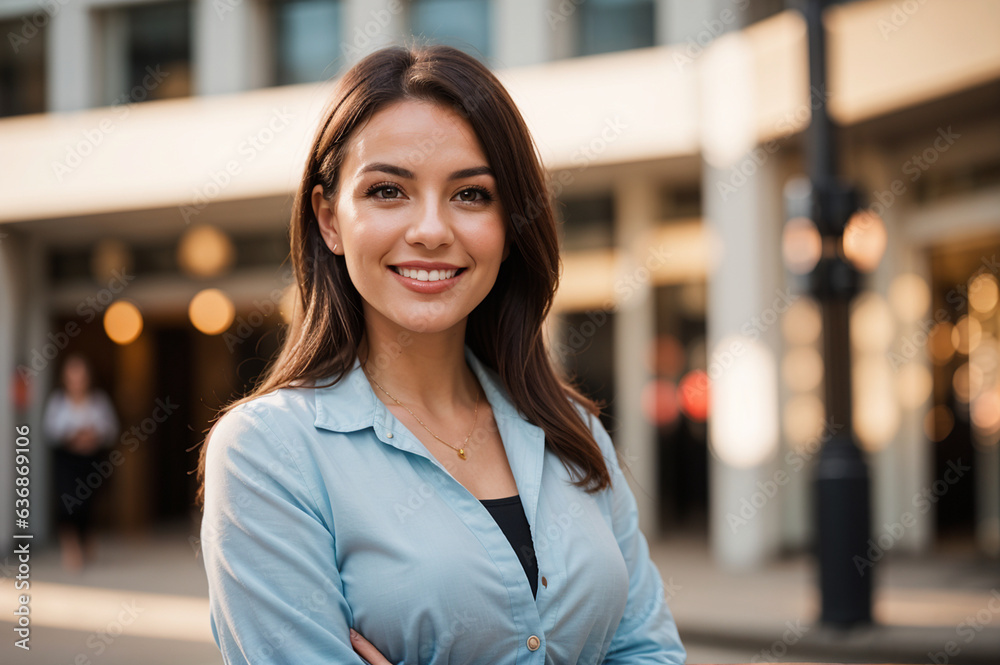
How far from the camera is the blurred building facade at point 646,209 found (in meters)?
8.54

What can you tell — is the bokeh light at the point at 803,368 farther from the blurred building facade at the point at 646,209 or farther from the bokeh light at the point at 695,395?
the bokeh light at the point at 695,395

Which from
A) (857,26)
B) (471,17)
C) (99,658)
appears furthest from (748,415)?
(99,658)

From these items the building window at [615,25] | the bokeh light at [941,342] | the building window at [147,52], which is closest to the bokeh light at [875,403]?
the bokeh light at [941,342]

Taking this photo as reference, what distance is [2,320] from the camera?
11156 mm

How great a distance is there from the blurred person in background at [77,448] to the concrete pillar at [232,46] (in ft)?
12.0

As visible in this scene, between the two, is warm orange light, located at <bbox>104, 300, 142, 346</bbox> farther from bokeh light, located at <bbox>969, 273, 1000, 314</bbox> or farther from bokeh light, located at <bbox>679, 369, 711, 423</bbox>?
bokeh light, located at <bbox>969, 273, 1000, 314</bbox>

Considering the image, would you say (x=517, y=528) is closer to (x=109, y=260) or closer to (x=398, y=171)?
(x=398, y=171)

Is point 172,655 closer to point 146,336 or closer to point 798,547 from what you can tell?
point 798,547

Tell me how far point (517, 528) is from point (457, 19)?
9126 mm

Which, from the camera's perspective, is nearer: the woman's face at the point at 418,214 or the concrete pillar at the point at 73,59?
the woman's face at the point at 418,214

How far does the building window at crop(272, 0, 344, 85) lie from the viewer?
10.4 metres

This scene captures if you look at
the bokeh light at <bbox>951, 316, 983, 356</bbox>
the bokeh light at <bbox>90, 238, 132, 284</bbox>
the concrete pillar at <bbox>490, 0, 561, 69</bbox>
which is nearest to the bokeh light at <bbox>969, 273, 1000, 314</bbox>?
the bokeh light at <bbox>951, 316, 983, 356</bbox>

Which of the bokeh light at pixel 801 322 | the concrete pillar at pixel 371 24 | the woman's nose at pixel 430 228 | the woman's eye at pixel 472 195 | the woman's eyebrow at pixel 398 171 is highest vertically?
the concrete pillar at pixel 371 24

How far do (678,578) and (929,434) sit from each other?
3.22 m
